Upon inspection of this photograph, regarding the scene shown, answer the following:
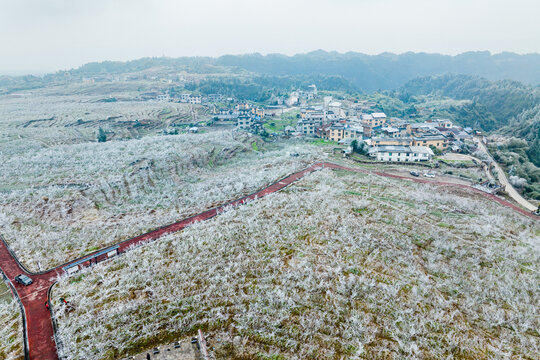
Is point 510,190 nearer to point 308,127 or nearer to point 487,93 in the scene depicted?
point 308,127

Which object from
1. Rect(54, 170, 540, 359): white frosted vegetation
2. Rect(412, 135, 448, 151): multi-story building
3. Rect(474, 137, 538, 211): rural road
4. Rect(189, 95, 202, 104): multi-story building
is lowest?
Rect(474, 137, 538, 211): rural road

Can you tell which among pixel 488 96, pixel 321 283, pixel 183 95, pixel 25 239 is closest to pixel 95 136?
pixel 25 239

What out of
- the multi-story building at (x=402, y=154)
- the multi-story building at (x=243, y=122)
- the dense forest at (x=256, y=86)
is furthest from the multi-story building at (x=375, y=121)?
the dense forest at (x=256, y=86)

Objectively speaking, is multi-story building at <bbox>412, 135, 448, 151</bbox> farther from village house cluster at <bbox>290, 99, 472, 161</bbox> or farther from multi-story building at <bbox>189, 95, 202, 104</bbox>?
multi-story building at <bbox>189, 95, 202, 104</bbox>

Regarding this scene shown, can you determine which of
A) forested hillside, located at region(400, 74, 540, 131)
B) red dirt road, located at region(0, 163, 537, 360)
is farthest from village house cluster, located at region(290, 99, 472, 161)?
forested hillside, located at region(400, 74, 540, 131)

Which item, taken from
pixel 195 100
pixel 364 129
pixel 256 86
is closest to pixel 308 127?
pixel 364 129

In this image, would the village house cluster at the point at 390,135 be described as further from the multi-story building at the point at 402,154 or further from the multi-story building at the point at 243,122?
the multi-story building at the point at 243,122

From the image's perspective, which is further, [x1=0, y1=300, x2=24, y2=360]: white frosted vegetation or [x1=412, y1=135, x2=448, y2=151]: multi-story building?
[x1=412, y1=135, x2=448, y2=151]: multi-story building
